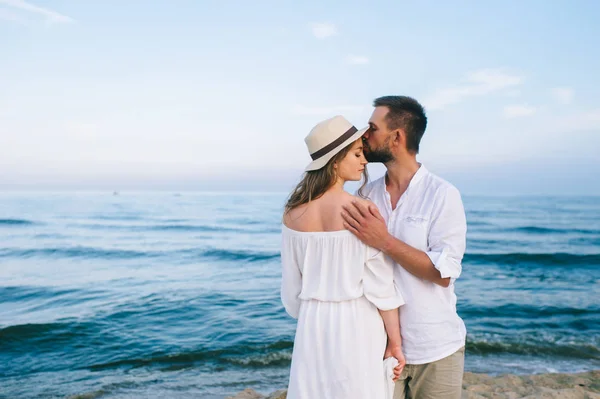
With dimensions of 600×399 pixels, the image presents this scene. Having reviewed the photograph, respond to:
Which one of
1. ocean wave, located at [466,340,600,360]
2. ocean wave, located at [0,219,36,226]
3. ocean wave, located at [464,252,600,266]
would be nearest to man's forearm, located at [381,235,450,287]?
ocean wave, located at [466,340,600,360]

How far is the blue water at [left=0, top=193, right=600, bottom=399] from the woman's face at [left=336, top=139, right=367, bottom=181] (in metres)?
4.52

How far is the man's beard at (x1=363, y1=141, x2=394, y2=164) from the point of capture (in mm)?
2990

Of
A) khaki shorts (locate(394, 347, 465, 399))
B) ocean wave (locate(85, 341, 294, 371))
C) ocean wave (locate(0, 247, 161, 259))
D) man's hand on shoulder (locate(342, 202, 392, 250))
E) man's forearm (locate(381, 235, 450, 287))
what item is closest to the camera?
man's hand on shoulder (locate(342, 202, 392, 250))

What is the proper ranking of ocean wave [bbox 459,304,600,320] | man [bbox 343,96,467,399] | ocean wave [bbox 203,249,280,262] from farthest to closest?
ocean wave [bbox 203,249,280,262] < ocean wave [bbox 459,304,600,320] < man [bbox 343,96,467,399]

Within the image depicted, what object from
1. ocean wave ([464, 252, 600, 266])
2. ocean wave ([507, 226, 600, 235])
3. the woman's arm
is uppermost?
the woman's arm

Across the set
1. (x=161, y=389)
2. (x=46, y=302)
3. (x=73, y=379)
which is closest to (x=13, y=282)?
(x=46, y=302)

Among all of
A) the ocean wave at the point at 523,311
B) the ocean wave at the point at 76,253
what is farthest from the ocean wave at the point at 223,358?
the ocean wave at the point at 76,253

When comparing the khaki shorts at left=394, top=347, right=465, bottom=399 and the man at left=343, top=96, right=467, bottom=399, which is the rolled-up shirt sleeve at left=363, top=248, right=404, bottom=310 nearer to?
the man at left=343, top=96, right=467, bottom=399

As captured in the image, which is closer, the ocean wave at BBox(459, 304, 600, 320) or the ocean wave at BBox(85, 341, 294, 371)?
the ocean wave at BBox(85, 341, 294, 371)

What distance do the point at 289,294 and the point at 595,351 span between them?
7.27m

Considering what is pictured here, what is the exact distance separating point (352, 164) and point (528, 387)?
4622 mm

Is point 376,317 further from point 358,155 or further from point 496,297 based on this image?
point 496,297

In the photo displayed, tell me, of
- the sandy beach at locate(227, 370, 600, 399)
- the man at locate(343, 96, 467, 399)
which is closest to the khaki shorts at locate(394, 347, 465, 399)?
the man at locate(343, 96, 467, 399)

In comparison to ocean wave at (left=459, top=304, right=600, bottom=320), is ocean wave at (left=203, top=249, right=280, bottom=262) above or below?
below
